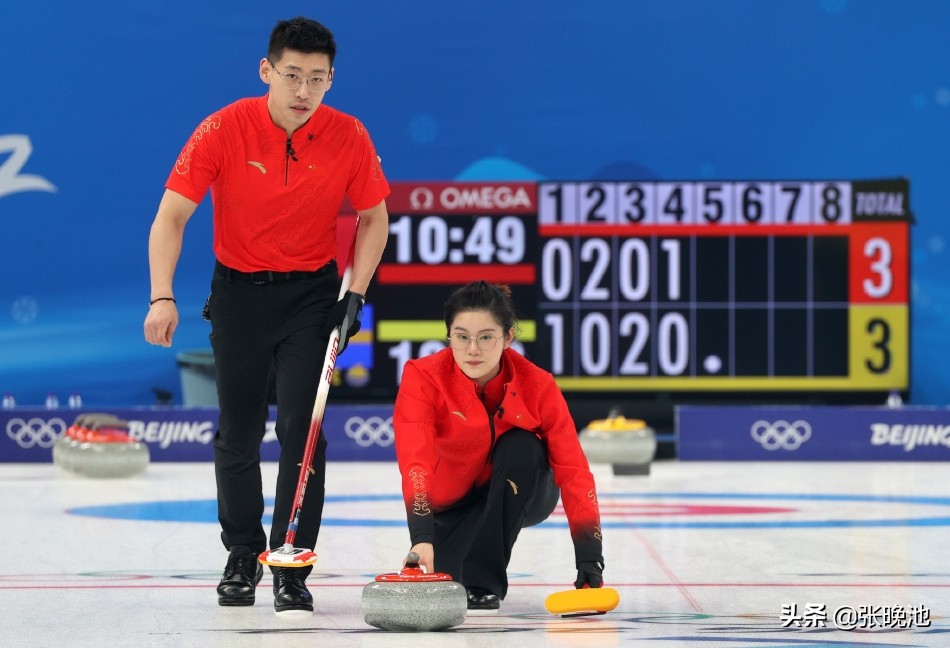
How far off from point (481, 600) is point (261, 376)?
0.81 metres

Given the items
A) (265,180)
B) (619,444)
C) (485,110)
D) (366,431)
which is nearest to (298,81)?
(265,180)

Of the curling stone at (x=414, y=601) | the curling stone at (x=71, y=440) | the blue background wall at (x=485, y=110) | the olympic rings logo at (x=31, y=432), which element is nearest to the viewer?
the curling stone at (x=414, y=601)

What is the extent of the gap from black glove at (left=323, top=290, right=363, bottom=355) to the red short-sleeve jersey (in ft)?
0.45

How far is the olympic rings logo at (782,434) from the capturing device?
1029 cm

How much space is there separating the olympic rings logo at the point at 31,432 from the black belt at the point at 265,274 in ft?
22.8

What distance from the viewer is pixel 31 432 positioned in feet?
33.0

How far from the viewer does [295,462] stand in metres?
3.47

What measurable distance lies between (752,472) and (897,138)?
15.4 feet

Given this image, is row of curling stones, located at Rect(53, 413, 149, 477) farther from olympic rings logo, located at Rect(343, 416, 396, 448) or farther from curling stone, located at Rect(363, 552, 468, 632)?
curling stone, located at Rect(363, 552, 468, 632)

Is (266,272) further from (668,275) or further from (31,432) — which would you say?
(31,432)

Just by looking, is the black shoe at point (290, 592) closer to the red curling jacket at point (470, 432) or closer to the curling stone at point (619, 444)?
the red curling jacket at point (470, 432)

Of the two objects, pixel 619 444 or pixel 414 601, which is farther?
pixel 619 444

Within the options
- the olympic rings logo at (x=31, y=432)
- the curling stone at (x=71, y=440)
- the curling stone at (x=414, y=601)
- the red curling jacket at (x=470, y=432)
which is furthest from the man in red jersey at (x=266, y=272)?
the olympic rings logo at (x=31, y=432)

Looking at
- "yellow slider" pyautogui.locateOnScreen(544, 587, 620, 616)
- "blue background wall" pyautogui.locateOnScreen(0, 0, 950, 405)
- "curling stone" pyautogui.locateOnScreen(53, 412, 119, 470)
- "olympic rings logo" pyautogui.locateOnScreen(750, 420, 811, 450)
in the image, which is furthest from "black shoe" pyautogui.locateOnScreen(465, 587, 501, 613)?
"blue background wall" pyautogui.locateOnScreen(0, 0, 950, 405)
